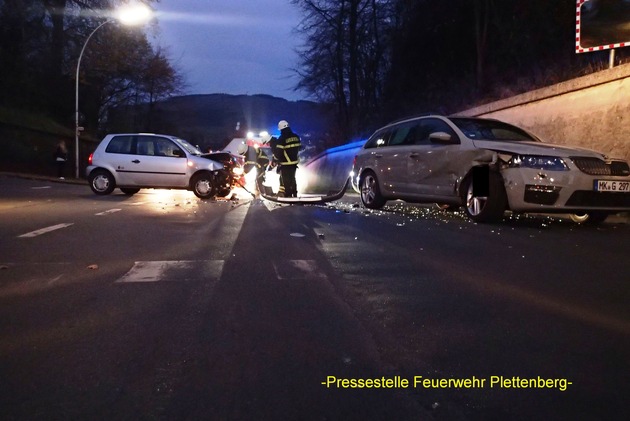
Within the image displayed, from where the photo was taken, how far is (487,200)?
918 cm

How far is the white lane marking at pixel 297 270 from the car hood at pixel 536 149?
4.04 meters

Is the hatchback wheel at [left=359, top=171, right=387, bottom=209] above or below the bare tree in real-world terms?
below

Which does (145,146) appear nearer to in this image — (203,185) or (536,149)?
(203,185)

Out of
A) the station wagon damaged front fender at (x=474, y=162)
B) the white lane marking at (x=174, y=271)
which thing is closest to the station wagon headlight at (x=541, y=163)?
the station wagon damaged front fender at (x=474, y=162)

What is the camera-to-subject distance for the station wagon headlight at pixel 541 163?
8.64 metres

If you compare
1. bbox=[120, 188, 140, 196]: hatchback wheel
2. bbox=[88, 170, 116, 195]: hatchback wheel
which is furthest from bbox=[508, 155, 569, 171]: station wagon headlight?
bbox=[120, 188, 140, 196]: hatchback wheel

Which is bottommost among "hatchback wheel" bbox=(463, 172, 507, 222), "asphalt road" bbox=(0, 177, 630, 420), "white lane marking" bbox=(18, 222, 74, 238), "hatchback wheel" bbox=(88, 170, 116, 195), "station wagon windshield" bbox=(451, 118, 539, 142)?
"asphalt road" bbox=(0, 177, 630, 420)

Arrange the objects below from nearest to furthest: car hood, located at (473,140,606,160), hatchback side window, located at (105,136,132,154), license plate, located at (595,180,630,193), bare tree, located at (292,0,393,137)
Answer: license plate, located at (595,180,630,193) → car hood, located at (473,140,606,160) → hatchback side window, located at (105,136,132,154) → bare tree, located at (292,0,393,137)

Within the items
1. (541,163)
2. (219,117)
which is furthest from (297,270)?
(219,117)

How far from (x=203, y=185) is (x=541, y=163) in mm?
9812

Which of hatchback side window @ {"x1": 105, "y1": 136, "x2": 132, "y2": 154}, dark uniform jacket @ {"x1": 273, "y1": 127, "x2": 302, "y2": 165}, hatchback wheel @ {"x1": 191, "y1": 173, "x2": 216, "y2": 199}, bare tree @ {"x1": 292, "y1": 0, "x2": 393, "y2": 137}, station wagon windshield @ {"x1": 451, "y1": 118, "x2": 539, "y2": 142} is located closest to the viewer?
station wagon windshield @ {"x1": 451, "y1": 118, "x2": 539, "y2": 142}

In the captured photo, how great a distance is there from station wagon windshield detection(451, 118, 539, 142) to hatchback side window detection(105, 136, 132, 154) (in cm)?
960

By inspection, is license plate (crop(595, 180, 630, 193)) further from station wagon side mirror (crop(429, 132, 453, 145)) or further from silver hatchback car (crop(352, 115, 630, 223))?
station wagon side mirror (crop(429, 132, 453, 145))

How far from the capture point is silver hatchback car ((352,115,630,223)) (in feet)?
28.2
